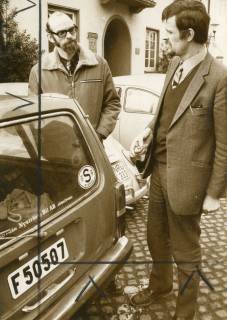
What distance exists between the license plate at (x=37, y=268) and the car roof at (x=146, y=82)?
486 cm

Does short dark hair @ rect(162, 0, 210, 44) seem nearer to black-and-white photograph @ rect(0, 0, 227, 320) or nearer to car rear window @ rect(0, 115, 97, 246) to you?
black-and-white photograph @ rect(0, 0, 227, 320)

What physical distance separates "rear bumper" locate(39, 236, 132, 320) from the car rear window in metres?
0.43

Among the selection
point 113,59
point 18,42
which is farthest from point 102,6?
point 18,42

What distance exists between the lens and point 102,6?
12281 mm

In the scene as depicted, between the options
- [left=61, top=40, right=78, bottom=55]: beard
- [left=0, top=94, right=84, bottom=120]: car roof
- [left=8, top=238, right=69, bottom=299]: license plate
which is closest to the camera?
[left=8, top=238, right=69, bottom=299]: license plate

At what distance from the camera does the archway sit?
45.8 feet

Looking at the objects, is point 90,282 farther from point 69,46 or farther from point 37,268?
point 69,46

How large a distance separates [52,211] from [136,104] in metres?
4.96

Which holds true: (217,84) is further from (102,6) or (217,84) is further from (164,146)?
(102,6)

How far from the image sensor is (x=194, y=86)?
2369 mm

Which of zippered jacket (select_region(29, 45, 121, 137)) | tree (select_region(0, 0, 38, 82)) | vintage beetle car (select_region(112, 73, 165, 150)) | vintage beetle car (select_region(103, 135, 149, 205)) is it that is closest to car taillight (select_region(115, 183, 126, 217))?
zippered jacket (select_region(29, 45, 121, 137))

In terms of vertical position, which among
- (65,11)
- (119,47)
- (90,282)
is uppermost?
(65,11)

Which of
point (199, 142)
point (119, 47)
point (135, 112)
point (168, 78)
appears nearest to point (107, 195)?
point (199, 142)

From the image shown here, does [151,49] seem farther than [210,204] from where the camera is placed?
Yes
